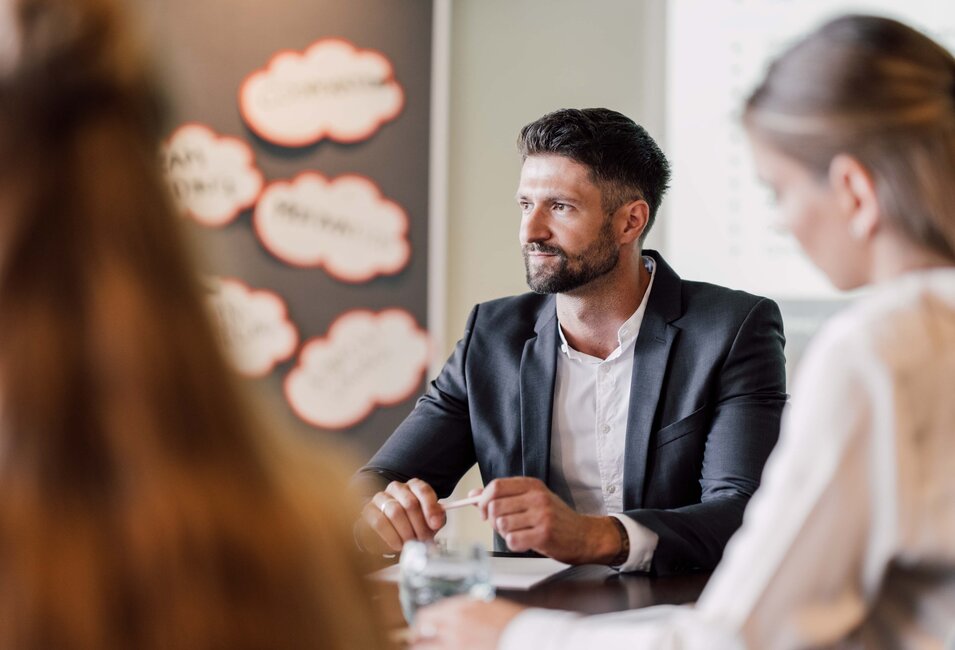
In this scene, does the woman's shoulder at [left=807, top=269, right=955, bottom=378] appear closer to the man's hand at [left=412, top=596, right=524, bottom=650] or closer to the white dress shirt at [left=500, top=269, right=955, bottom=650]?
the white dress shirt at [left=500, top=269, right=955, bottom=650]

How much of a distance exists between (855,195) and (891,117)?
0.28 feet

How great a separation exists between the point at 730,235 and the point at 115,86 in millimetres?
3113

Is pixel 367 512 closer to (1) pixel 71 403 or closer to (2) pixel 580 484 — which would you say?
(2) pixel 580 484

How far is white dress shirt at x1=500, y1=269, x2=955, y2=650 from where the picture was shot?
0.96m

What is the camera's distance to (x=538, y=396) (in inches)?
96.7

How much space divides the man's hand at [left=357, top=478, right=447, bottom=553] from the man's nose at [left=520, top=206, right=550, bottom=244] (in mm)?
851

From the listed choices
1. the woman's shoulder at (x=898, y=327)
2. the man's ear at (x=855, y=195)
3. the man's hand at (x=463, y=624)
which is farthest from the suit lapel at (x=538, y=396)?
the woman's shoulder at (x=898, y=327)

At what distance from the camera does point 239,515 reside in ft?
1.73

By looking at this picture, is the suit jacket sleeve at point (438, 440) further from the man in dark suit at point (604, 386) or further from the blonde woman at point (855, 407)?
the blonde woman at point (855, 407)

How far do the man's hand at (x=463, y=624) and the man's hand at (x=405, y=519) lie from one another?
0.74m

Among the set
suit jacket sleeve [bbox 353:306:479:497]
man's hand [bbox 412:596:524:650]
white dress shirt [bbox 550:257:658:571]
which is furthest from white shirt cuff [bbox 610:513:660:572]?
man's hand [bbox 412:596:524:650]

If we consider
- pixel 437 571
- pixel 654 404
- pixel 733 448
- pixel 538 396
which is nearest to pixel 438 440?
pixel 538 396

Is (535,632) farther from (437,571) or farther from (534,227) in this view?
(534,227)

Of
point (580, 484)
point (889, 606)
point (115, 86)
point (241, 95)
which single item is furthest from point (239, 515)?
point (241, 95)
